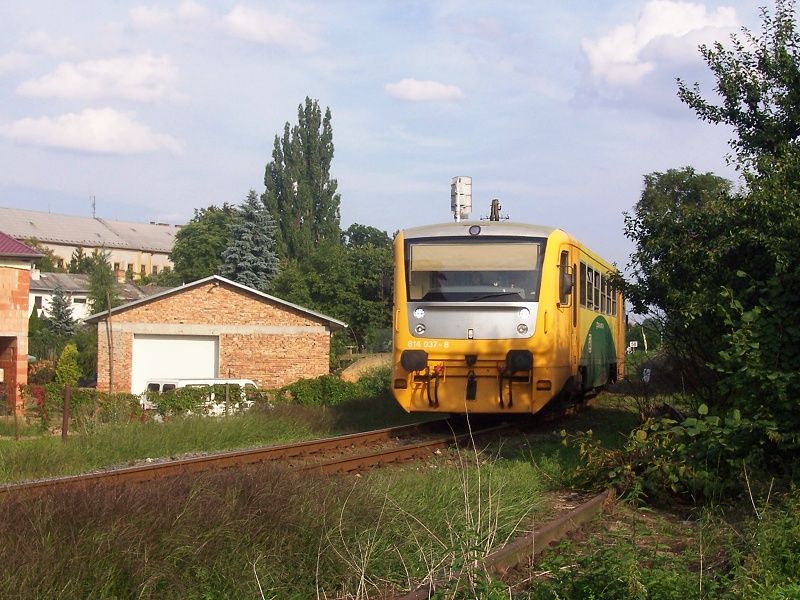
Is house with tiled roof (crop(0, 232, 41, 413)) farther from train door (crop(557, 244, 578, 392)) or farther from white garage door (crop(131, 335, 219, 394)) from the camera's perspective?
train door (crop(557, 244, 578, 392))

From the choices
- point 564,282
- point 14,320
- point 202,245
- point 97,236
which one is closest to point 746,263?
point 564,282

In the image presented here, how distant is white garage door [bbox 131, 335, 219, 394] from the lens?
124 ft

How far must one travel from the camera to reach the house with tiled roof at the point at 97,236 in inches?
4601

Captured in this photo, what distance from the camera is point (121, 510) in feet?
19.7

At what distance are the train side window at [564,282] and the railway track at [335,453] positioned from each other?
88.0 inches

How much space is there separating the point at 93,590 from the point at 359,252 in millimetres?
64740

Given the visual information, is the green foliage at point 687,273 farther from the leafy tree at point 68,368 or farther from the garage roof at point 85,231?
the garage roof at point 85,231

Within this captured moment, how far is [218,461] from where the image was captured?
11086mm

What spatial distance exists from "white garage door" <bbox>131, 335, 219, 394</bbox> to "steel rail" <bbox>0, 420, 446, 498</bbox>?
76.3ft

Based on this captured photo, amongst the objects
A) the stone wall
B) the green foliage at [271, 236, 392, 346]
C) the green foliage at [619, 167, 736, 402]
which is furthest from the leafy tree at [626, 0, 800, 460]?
the green foliage at [271, 236, 392, 346]

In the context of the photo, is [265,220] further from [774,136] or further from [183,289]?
[774,136]

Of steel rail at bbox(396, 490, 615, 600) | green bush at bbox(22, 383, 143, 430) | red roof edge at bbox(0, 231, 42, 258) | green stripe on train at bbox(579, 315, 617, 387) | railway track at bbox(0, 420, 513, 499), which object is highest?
red roof edge at bbox(0, 231, 42, 258)

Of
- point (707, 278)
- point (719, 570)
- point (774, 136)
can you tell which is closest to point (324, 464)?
point (707, 278)

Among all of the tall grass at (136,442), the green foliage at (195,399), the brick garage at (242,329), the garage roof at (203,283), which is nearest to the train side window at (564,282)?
the tall grass at (136,442)
